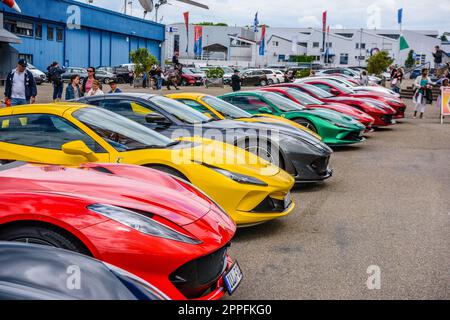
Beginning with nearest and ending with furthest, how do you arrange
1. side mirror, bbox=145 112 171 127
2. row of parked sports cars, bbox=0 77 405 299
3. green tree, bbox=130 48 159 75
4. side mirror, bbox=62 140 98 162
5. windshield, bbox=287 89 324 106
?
row of parked sports cars, bbox=0 77 405 299
side mirror, bbox=62 140 98 162
side mirror, bbox=145 112 171 127
windshield, bbox=287 89 324 106
green tree, bbox=130 48 159 75

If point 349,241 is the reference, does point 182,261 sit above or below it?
above

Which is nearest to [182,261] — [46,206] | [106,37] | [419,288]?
[46,206]

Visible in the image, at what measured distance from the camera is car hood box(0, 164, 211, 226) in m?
4.01

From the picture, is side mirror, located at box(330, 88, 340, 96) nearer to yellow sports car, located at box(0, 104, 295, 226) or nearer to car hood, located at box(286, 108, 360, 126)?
car hood, located at box(286, 108, 360, 126)

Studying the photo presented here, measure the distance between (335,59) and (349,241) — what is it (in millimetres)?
93853

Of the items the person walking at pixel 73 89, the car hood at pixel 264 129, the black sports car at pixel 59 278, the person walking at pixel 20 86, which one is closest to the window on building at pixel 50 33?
the person walking at pixel 73 89

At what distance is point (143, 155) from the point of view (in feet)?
20.9

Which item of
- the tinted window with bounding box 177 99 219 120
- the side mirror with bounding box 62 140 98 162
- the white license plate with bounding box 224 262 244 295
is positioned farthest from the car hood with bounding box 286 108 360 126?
the white license plate with bounding box 224 262 244 295

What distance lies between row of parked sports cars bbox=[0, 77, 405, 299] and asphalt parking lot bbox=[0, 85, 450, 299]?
1.22 ft

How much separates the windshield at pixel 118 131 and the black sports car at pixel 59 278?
3.53 m

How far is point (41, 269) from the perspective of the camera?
2.71 meters

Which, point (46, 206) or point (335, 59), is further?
point (335, 59)

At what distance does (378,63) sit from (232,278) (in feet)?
129
